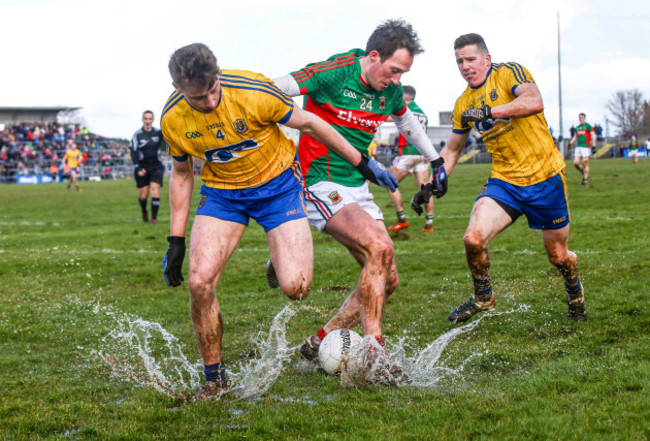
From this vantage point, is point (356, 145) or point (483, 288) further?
point (483, 288)

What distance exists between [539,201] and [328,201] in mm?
1908

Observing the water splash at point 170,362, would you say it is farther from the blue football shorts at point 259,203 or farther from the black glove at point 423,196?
the black glove at point 423,196

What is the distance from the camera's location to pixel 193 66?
3818mm

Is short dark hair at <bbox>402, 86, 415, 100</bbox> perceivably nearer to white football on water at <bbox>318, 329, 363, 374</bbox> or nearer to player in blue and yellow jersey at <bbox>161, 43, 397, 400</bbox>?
player in blue and yellow jersey at <bbox>161, 43, 397, 400</bbox>

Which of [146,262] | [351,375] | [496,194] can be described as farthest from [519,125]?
[146,262]

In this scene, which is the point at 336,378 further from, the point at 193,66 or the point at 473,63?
the point at 473,63

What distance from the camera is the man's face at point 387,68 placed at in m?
4.83

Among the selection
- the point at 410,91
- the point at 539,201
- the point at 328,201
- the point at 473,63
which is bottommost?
the point at 539,201

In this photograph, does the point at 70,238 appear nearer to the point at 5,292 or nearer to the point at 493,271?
the point at 5,292

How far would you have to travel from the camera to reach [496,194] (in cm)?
581

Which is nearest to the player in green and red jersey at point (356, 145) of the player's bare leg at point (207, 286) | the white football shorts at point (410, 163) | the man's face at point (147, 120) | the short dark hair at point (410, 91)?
the player's bare leg at point (207, 286)

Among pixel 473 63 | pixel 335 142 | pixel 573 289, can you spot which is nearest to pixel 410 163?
pixel 473 63

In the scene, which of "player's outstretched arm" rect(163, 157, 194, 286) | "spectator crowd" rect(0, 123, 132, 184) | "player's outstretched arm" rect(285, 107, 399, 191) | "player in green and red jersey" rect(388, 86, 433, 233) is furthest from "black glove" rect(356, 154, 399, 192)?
"spectator crowd" rect(0, 123, 132, 184)

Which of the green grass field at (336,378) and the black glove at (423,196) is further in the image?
the black glove at (423,196)
